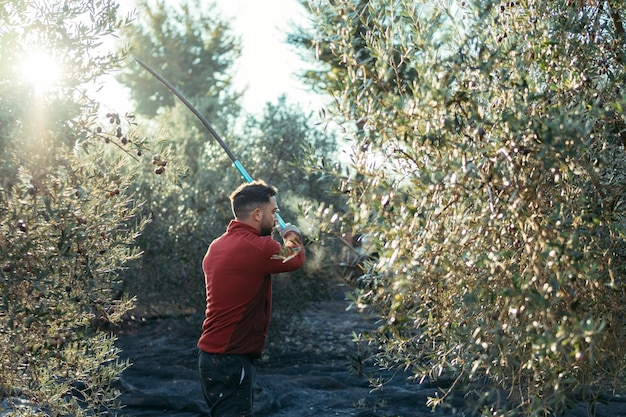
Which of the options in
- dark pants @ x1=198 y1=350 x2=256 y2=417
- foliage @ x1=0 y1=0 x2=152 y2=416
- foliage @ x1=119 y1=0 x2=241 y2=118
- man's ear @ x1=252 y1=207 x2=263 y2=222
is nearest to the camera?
foliage @ x1=0 y1=0 x2=152 y2=416

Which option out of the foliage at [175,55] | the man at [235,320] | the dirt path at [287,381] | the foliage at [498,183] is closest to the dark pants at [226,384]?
the man at [235,320]

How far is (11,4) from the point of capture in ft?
16.4

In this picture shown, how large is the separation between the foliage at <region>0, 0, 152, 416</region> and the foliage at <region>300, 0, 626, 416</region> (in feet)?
5.16

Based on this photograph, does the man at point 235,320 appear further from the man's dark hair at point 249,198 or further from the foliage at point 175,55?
the foliage at point 175,55

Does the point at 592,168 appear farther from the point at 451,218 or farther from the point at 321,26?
the point at 321,26

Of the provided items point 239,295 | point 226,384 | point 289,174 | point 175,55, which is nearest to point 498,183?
point 239,295

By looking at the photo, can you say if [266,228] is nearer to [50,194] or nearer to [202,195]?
[50,194]

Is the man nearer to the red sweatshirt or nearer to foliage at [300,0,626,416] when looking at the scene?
the red sweatshirt

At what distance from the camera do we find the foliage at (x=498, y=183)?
3.86 meters

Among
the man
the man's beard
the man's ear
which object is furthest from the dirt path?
the man's ear

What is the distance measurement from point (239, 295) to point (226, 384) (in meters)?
0.62

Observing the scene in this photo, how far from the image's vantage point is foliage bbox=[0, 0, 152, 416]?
15.5 ft

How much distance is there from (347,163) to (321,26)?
0.79m

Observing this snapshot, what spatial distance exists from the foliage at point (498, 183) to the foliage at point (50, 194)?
1.57 metres
